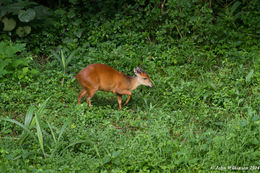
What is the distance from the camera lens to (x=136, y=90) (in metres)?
7.71

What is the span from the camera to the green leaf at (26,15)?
27.8 feet

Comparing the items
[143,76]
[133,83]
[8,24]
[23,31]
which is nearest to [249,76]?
[143,76]

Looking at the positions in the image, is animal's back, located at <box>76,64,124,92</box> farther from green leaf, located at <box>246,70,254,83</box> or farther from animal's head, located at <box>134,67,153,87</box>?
green leaf, located at <box>246,70,254,83</box>

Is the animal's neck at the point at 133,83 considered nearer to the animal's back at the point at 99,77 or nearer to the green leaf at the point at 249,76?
the animal's back at the point at 99,77

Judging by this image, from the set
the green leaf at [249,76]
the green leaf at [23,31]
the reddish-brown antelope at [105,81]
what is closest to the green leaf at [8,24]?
the green leaf at [23,31]

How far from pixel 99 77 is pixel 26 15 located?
3.00 m

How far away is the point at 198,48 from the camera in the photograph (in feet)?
29.7

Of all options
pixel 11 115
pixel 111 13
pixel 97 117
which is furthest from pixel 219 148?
pixel 111 13

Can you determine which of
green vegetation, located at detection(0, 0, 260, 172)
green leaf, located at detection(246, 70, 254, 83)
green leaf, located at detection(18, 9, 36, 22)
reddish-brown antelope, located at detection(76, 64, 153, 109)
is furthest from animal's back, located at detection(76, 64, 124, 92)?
green leaf, located at detection(18, 9, 36, 22)

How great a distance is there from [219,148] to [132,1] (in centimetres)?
630

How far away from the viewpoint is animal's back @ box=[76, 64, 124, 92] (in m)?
6.54

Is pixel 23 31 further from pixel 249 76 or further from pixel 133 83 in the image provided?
pixel 249 76

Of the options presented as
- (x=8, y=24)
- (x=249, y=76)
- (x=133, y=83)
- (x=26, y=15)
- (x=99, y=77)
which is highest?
(x=26, y=15)

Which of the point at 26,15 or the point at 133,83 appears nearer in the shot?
the point at 133,83
